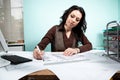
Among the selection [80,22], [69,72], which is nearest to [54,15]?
[80,22]

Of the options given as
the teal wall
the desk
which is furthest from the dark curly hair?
the desk

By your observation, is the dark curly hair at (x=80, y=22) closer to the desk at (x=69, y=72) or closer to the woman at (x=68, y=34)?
the woman at (x=68, y=34)

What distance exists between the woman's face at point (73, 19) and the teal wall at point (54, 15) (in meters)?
0.97

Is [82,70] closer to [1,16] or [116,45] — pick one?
[116,45]

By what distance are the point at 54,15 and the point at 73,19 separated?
108cm

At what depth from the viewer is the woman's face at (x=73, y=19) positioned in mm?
1994

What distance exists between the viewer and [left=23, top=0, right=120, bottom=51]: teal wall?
9.75ft

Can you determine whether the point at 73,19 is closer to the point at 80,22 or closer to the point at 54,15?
the point at 80,22

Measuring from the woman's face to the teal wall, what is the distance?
38.3 inches

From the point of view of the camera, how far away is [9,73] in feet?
2.90

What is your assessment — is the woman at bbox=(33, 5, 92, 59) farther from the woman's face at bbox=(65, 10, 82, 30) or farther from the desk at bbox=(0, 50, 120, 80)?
the desk at bbox=(0, 50, 120, 80)

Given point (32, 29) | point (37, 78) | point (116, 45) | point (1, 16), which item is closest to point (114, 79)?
point (116, 45)

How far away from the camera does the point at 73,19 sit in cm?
199


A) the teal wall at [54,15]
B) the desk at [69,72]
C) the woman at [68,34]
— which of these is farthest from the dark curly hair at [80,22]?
the desk at [69,72]
